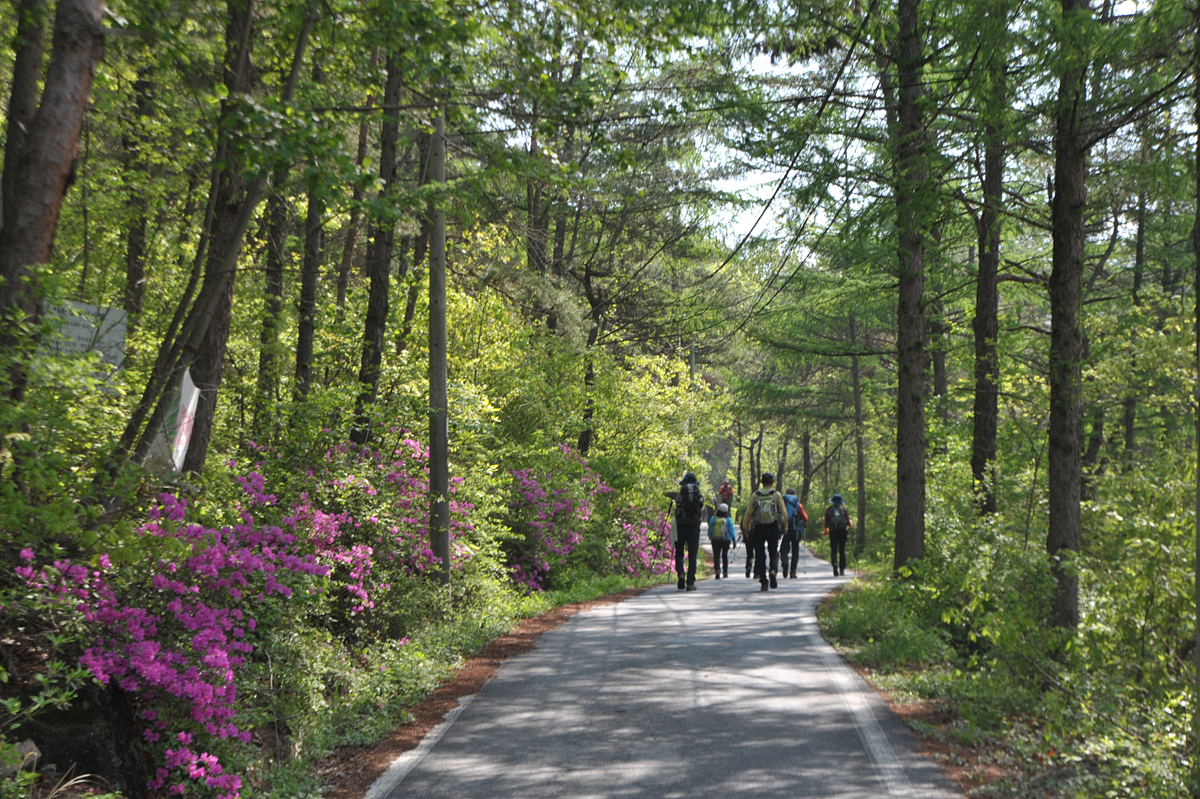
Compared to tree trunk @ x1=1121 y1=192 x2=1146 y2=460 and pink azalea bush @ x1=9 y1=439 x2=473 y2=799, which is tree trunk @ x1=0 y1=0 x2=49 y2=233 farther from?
tree trunk @ x1=1121 y1=192 x2=1146 y2=460

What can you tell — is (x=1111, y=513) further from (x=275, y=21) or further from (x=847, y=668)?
(x=275, y=21)

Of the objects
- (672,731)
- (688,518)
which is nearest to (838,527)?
(688,518)

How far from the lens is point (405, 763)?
20.8 ft

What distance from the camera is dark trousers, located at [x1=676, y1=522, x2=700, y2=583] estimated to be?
17766mm

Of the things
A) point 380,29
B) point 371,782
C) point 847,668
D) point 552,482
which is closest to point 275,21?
point 380,29

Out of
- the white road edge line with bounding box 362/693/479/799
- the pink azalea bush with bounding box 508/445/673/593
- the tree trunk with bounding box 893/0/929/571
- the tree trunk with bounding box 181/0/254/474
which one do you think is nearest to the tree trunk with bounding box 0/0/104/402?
the tree trunk with bounding box 181/0/254/474

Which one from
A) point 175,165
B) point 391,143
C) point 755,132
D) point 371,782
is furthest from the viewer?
point 391,143

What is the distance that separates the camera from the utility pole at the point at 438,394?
12.2 m

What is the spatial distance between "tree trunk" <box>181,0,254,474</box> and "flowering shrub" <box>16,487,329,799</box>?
2.21 meters

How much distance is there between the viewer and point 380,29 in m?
8.08

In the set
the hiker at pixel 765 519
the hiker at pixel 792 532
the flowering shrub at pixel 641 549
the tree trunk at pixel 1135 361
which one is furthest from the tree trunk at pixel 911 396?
the flowering shrub at pixel 641 549

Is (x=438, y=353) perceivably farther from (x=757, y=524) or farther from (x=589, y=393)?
(x=589, y=393)

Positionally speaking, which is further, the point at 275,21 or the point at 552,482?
the point at 552,482

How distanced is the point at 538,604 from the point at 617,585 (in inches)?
199
